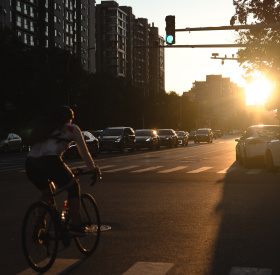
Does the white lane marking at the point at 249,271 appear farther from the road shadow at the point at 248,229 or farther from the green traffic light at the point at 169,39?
the green traffic light at the point at 169,39

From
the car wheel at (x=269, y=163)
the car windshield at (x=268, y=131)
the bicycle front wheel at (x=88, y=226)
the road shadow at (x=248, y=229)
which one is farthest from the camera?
the car windshield at (x=268, y=131)

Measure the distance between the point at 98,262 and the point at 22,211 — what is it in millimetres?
4431

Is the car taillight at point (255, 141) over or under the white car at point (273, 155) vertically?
over

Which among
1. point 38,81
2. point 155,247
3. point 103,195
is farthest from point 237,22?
point 38,81

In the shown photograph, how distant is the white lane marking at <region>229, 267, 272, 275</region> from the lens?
19.1 ft

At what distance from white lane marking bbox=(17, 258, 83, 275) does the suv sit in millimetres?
33066

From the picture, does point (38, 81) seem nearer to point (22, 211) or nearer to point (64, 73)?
point (64, 73)

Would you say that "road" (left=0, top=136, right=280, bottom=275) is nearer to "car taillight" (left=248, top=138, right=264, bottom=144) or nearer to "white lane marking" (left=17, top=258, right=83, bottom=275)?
"white lane marking" (left=17, top=258, right=83, bottom=275)

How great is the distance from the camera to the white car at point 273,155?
19.4 metres

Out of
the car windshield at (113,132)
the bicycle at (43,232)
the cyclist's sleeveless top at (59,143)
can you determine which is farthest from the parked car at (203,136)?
the cyclist's sleeveless top at (59,143)

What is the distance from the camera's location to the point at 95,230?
22.3ft

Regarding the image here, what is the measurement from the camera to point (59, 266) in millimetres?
6266

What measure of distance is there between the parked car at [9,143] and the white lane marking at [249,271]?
39.2 m

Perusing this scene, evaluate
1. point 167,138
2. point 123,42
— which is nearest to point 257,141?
point 167,138
